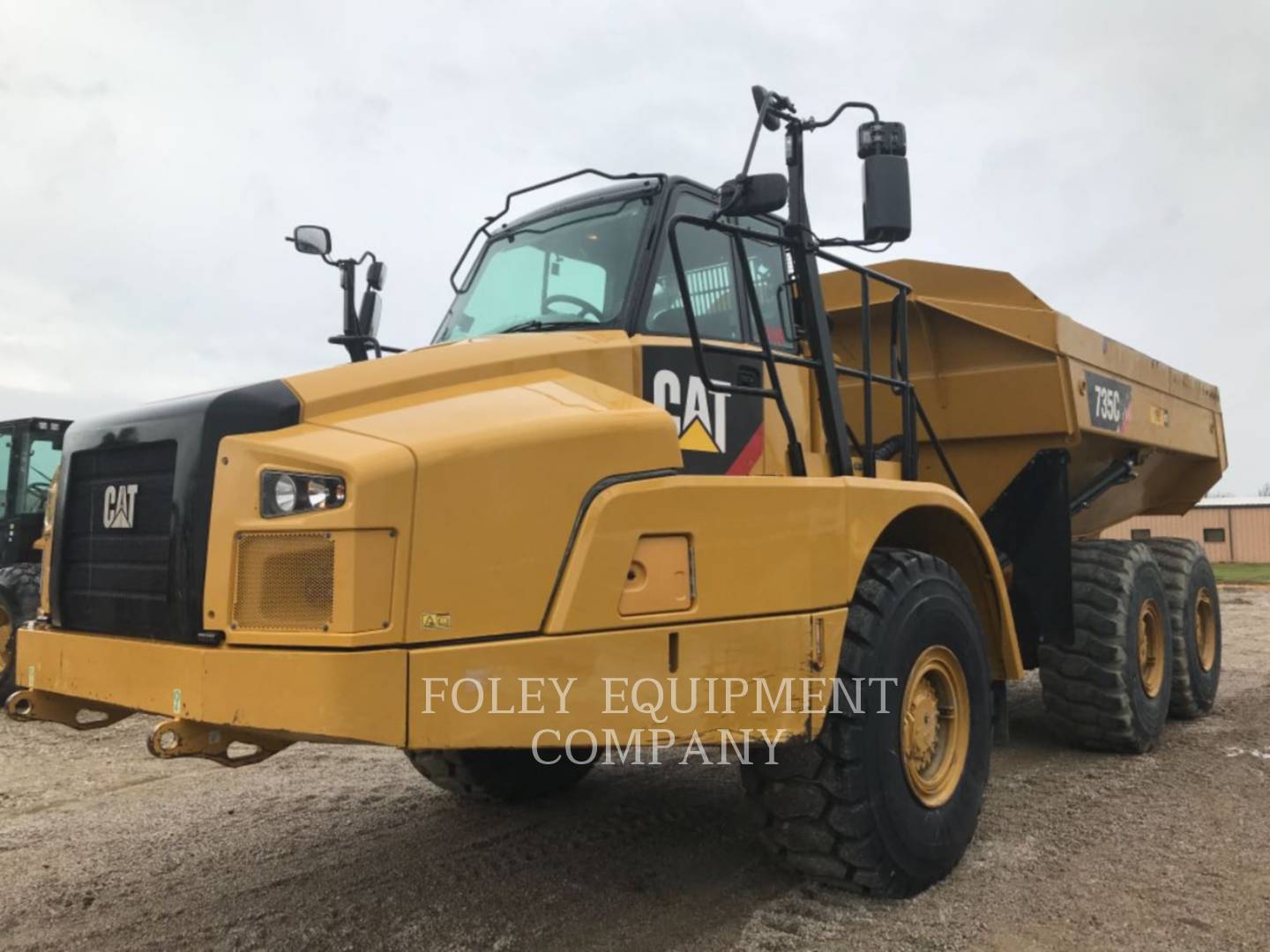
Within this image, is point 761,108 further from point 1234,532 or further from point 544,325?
point 1234,532

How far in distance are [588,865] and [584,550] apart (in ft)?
6.04

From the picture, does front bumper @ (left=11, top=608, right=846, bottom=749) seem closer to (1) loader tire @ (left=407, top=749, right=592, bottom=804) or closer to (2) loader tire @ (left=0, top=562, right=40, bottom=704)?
(1) loader tire @ (left=407, top=749, right=592, bottom=804)

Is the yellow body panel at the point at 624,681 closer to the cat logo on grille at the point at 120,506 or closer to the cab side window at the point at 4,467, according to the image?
the cat logo on grille at the point at 120,506

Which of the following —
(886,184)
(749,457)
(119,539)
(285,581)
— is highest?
(886,184)

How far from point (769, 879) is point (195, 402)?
2.58 meters


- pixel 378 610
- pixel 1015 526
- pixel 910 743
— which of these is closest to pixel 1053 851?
pixel 910 743

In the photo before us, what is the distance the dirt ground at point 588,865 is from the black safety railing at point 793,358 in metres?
1.59

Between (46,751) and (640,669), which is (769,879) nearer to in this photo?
(640,669)

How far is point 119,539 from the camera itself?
3094 millimetres

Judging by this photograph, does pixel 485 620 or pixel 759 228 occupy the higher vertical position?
pixel 759 228

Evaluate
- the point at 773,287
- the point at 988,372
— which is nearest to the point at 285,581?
the point at 773,287

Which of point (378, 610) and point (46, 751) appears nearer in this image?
point (378, 610)

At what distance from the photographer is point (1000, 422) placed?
5.54 meters

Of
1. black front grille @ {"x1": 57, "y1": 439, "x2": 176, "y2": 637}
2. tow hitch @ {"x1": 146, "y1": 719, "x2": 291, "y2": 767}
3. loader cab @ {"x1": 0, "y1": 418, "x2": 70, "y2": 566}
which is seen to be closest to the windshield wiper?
black front grille @ {"x1": 57, "y1": 439, "x2": 176, "y2": 637}
